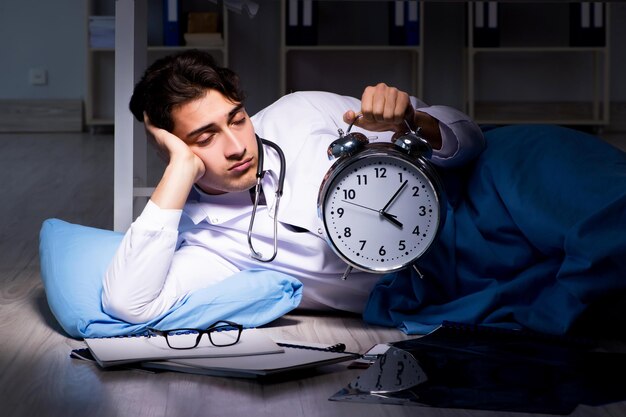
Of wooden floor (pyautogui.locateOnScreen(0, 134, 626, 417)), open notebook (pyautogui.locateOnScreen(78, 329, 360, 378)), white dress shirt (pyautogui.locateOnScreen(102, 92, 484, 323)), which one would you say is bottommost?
wooden floor (pyautogui.locateOnScreen(0, 134, 626, 417))

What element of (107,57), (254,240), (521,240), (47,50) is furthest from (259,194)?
(47,50)

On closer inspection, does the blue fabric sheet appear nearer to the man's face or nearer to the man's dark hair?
the man's face

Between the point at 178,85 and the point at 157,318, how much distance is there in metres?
0.46

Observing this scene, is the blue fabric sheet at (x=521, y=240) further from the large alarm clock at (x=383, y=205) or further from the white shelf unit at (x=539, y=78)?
the white shelf unit at (x=539, y=78)

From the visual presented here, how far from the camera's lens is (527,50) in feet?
20.8

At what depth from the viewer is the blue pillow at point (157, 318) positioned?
1969 millimetres

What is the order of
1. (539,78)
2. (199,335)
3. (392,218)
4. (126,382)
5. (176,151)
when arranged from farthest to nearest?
(539,78), (176,151), (392,218), (199,335), (126,382)

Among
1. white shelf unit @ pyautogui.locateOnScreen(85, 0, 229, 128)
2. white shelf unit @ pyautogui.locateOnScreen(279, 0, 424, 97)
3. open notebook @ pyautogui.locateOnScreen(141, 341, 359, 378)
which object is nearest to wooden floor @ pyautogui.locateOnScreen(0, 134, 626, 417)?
open notebook @ pyautogui.locateOnScreen(141, 341, 359, 378)

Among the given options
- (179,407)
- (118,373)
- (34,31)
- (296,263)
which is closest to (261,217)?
(296,263)

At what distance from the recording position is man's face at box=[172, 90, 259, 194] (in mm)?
2035

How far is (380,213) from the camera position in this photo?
191 cm

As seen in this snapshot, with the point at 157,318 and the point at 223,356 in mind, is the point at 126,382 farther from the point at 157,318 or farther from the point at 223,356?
the point at 157,318

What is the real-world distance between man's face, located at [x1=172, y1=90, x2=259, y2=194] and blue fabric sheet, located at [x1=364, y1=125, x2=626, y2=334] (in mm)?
356

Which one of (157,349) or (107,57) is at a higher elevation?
(107,57)
